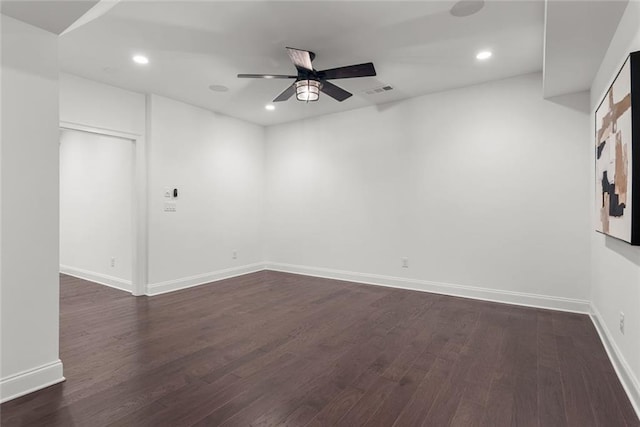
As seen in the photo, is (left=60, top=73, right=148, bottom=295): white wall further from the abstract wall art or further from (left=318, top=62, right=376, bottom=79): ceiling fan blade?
the abstract wall art

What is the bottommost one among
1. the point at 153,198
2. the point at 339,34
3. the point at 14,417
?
the point at 14,417

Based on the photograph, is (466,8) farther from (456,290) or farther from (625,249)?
(456,290)

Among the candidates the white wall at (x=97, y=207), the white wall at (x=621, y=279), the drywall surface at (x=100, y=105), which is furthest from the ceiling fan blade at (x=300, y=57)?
the white wall at (x=97, y=207)

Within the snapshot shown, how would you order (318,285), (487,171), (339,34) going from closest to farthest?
1. (339,34)
2. (487,171)
3. (318,285)

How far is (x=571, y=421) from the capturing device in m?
1.86

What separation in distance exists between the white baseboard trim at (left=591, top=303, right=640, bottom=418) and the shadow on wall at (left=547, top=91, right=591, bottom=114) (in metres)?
2.18

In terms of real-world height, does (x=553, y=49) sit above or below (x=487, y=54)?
below

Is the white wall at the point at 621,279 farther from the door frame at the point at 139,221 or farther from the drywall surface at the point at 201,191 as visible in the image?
the door frame at the point at 139,221

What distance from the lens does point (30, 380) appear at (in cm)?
211

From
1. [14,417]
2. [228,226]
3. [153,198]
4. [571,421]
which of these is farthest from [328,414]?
[228,226]

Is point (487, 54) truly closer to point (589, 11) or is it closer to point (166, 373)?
point (589, 11)

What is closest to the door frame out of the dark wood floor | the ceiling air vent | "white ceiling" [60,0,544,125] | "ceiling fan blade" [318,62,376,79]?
the dark wood floor

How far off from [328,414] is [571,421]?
53.7 inches

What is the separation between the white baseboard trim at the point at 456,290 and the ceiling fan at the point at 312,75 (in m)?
2.76
